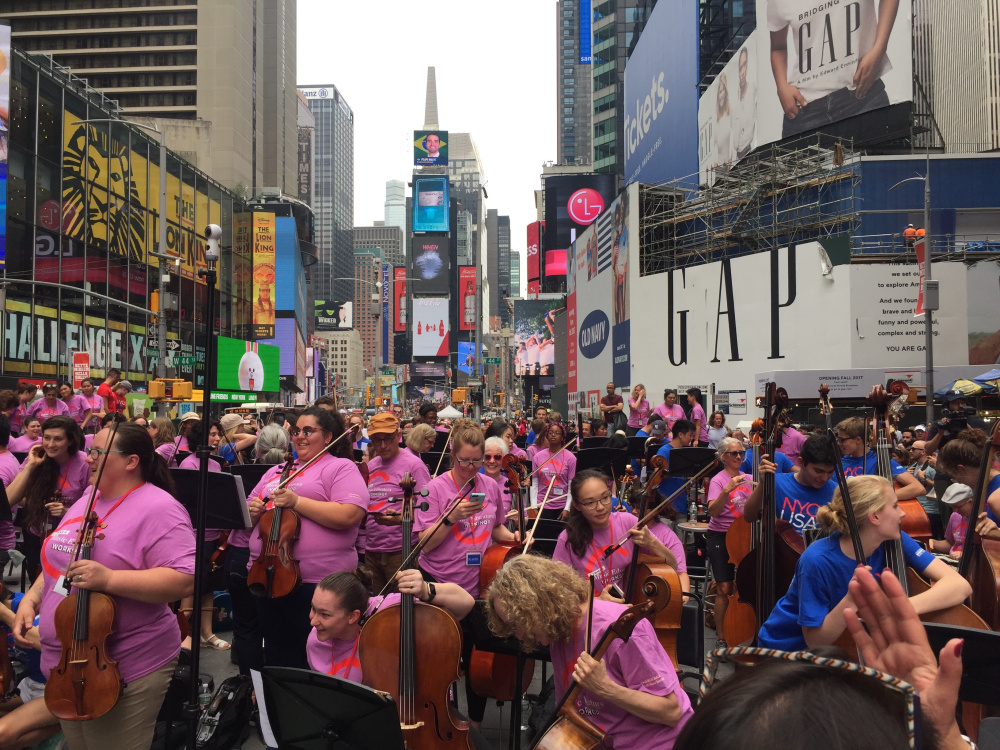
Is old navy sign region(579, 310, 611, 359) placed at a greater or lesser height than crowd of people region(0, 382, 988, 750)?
greater

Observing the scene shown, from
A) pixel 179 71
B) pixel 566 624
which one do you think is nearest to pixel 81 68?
pixel 179 71

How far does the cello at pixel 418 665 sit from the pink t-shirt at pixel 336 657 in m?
0.13

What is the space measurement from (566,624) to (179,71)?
268 ft

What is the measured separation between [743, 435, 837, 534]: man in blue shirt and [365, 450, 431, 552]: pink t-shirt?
262 centimetres

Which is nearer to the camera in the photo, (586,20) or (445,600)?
(445,600)

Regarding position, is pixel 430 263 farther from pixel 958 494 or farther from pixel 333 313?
pixel 958 494

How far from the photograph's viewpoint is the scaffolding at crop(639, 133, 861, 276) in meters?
27.8

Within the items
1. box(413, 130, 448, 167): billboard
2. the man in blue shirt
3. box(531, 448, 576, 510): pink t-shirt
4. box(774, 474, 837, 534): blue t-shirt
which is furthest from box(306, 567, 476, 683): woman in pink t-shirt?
box(413, 130, 448, 167): billboard

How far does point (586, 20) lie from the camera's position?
101062 mm

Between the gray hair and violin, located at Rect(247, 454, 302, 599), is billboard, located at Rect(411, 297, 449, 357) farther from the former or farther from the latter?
violin, located at Rect(247, 454, 302, 599)

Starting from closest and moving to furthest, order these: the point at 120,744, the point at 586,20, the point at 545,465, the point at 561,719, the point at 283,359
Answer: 1. the point at 561,719
2. the point at 120,744
3. the point at 545,465
4. the point at 283,359
5. the point at 586,20

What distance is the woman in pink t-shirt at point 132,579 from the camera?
3.57 metres

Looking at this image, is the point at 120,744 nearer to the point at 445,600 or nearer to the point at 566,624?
the point at 445,600

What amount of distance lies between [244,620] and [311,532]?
1.11m
